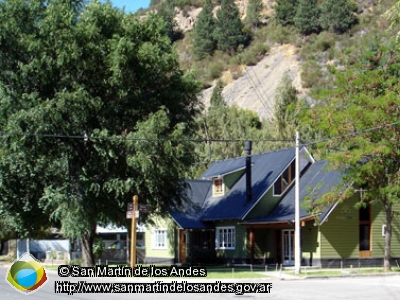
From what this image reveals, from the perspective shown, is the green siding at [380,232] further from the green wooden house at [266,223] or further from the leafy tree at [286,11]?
the leafy tree at [286,11]

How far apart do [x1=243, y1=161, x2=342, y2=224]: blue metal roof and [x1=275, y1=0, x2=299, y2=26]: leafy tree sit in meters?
93.1

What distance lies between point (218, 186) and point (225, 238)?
4.26 meters

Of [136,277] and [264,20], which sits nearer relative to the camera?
[136,277]

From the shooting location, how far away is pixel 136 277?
28672 mm

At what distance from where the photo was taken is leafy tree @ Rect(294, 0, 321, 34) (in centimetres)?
12325

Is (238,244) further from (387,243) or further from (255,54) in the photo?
(255,54)

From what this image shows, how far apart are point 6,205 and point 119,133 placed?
654 centimetres

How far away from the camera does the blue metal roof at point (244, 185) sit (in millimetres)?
41375

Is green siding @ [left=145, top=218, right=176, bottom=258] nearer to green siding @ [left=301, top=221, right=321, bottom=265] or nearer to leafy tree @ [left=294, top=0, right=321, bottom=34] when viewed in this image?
green siding @ [left=301, top=221, right=321, bottom=265]

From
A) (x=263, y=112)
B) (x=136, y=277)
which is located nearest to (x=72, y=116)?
(x=136, y=277)

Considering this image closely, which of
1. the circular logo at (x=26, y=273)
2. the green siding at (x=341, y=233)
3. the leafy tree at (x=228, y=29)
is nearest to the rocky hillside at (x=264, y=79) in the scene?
the leafy tree at (x=228, y=29)

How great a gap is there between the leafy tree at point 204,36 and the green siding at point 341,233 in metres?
98.2

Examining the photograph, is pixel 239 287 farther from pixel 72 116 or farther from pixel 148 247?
pixel 148 247

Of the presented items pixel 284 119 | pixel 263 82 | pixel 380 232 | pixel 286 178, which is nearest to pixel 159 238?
pixel 286 178
